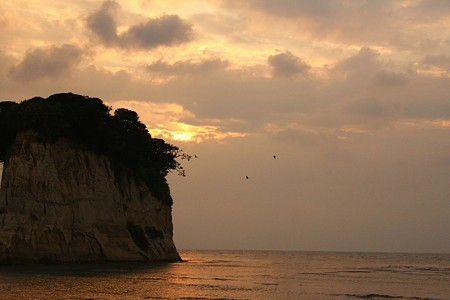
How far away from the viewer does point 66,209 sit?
232ft

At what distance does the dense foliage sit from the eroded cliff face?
153 centimetres

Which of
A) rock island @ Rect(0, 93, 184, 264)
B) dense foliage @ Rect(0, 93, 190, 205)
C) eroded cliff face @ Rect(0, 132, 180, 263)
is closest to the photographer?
eroded cliff face @ Rect(0, 132, 180, 263)

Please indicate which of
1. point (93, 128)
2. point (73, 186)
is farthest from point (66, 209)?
point (93, 128)

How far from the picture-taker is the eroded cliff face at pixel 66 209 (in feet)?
212

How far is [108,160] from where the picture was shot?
81312 millimetres

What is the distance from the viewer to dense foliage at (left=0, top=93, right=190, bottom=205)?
70.0 m

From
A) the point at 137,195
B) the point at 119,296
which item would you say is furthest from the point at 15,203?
the point at 119,296

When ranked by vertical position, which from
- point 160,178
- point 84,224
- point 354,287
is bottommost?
point 354,287

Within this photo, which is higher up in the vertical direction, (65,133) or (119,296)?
(65,133)

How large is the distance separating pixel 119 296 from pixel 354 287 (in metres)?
22.6

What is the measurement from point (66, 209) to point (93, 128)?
454 inches

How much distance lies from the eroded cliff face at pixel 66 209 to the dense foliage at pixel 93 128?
5.01 feet

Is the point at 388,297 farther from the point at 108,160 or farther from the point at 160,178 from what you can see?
the point at 160,178

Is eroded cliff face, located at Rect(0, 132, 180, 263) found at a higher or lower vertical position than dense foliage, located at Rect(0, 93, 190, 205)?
lower
